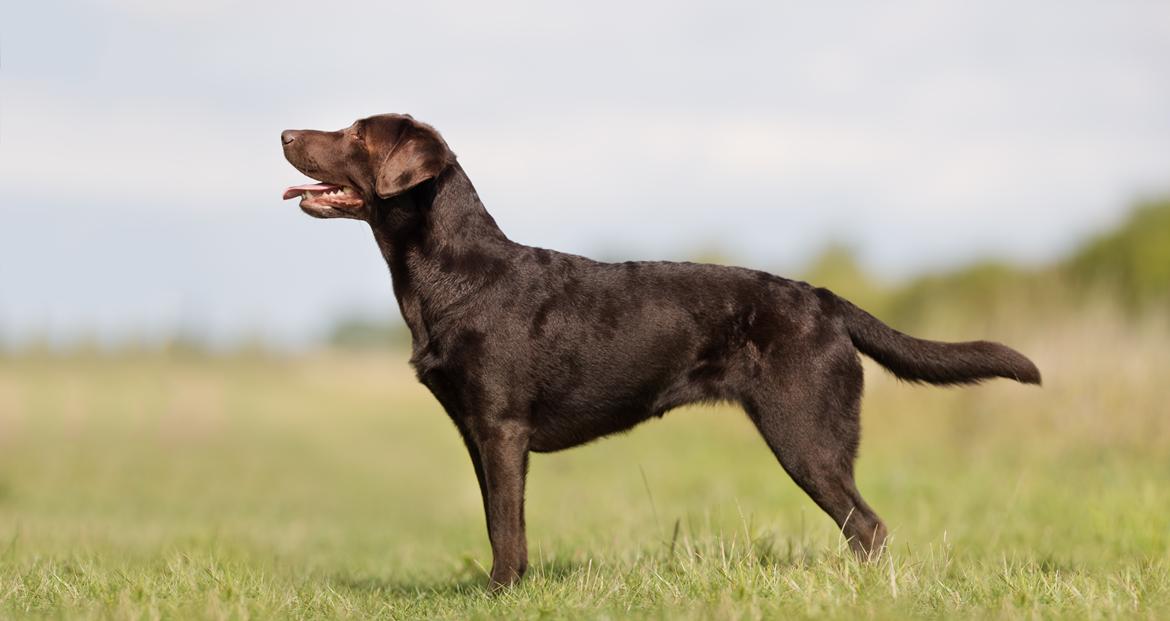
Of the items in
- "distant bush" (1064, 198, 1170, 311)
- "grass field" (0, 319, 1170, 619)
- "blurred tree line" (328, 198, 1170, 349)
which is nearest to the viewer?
"grass field" (0, 319, 1170, 619)

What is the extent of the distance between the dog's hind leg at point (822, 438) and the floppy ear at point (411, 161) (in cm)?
173

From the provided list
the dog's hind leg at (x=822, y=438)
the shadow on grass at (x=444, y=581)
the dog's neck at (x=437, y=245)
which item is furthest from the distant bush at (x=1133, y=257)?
the dog's neck at (x=437, y=245)

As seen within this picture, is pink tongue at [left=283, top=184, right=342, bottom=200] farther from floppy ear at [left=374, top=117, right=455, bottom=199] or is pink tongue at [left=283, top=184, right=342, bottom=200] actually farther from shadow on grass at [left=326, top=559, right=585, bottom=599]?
shadow on grass at [left=326, top=559, right=585, bottom=599]

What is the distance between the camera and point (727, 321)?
4828mm

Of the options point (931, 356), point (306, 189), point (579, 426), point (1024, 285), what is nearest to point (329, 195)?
point (306, 189)

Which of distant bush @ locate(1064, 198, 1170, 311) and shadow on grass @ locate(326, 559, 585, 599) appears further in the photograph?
distant bush @ locate(1064, 198, 1170, 311)

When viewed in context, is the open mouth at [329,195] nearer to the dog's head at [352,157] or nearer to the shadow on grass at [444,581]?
the dog's head at [352,157]

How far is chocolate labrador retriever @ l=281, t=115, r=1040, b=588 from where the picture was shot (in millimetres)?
4734

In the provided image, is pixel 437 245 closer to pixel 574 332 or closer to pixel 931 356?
pixel 574 332

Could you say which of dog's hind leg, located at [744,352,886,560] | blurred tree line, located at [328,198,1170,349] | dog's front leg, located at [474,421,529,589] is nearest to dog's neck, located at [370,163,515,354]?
dog's front leg, located at [474,421,529,589]

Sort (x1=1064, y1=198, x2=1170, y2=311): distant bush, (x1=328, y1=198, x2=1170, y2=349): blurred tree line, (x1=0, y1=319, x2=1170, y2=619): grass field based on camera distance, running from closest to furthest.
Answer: (x1=0, y1=319, x2=1170, y2=619): grass field → (x1=328, y1=198, x2=1170, y2=349): blurred tree line → (x1=1064, y1=198, x2=1170, y2=311): distant bush

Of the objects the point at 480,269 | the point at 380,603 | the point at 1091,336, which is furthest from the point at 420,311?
the point at 1091,336

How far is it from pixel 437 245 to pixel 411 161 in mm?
393

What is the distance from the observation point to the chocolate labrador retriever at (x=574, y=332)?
15.5 feet
